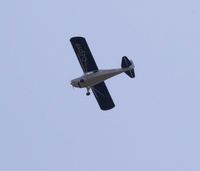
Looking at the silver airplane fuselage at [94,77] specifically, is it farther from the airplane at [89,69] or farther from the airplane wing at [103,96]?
the airplane wing at [103,96]

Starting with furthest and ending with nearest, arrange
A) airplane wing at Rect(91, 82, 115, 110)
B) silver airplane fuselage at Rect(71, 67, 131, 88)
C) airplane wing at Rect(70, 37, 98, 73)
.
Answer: airplane wing at Rect(91, 82, 115, 110) < airplane wing at Rect(70, 37, 98, 73) < silver airplane fuselage at Rect(71, 67, 131, 88)

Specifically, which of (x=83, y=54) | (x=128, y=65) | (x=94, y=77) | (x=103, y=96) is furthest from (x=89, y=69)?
(x=103, y=96)

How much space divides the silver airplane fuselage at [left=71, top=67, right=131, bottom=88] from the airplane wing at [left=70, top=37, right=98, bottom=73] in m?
0.58

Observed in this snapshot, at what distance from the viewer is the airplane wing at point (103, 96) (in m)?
79.4

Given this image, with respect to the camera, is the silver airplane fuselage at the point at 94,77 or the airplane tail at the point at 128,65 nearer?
the silver airplane fuselage at the point at 94,77

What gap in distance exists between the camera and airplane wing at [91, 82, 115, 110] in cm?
7938

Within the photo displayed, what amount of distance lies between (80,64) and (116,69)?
11.2 feet

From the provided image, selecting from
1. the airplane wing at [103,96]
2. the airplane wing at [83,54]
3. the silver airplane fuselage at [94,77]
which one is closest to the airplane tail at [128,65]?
the silver airplane fuselage at [94,77]

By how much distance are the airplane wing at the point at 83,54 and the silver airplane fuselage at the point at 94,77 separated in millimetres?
577

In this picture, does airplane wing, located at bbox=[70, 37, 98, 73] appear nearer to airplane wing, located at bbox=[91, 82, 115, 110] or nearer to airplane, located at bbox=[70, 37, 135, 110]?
airplane, located at bbox=[70, 37, 135, 110]

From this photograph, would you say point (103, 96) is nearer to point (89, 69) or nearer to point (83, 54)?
point (89, 69)

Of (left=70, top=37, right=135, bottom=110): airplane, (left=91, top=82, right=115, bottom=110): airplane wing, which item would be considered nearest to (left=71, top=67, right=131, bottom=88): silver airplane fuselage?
(left=70, top=37, right=135, bottom=110): airplane

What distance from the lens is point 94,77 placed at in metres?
76.1

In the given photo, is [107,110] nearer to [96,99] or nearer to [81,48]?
[96,99]
